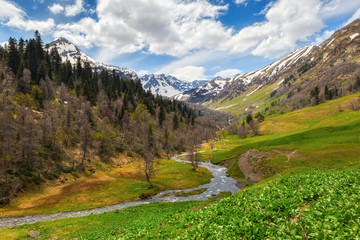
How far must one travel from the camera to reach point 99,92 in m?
174

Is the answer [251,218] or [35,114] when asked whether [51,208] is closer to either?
[251,218]

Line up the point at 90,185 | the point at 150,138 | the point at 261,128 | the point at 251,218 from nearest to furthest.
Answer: the point at 251,218
the point at 90,185
the point at 150,138
the point at 261,128

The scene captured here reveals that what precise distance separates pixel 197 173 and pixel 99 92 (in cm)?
13393

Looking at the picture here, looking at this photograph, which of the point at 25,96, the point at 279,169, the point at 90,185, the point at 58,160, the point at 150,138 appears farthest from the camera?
the point at 150,138

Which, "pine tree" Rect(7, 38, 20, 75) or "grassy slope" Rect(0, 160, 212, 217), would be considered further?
"pine tree" Rect(7, 38, 20, 75)

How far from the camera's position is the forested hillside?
208ft

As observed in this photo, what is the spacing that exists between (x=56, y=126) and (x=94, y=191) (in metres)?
53.3

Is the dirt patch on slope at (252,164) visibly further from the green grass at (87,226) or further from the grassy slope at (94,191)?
the green grass at (87,226)

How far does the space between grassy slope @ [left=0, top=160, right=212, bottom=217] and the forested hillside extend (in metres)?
5.75

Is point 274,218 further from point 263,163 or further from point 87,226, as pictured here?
point 263,163

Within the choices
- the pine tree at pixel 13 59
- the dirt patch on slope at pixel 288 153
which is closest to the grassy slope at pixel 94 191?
the dirt patch on slope at pixel 288 153

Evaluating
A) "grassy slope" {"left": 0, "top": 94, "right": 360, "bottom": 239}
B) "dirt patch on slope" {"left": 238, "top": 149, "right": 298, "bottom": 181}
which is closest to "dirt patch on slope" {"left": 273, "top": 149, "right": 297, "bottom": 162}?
"dirt patch on slope" {"left": 238, "top": 149, "right": 298, "bottom": 181}

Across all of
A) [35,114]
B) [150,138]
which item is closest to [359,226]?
[35,114]

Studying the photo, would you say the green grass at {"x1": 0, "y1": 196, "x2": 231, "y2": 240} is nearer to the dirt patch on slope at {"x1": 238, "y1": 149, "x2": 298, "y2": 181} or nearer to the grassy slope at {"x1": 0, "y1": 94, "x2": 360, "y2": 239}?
the grassy slope at {"x1": 0, "y1": 94, "x2": 360, "y2": 239}
